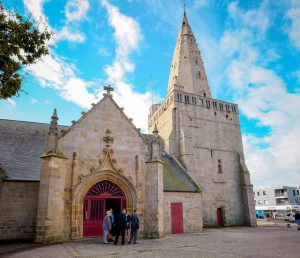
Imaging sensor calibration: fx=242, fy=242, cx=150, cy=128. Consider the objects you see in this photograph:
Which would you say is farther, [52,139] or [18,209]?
[18,209]

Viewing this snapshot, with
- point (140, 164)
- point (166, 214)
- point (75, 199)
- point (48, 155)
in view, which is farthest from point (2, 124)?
point (166, 214)

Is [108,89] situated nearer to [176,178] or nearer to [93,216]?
[93,216]

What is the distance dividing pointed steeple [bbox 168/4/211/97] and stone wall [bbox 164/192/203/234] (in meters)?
13.5

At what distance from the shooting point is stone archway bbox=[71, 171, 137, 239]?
12.8 m

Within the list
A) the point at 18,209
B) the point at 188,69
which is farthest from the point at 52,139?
the point at 188,69

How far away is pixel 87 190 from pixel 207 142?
18459 mm

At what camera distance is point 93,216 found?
13711 mm

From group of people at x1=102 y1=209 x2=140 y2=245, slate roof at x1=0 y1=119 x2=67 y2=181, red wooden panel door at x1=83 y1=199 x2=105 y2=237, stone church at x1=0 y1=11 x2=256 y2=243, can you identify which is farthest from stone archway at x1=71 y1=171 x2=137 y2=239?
slate roof at x1=0 y1=119 x2=67 y2=181

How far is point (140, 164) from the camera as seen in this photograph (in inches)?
593

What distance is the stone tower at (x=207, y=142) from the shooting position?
2683cm

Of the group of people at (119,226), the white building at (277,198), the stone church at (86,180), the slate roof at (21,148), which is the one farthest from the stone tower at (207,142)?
the white building at (277,198)

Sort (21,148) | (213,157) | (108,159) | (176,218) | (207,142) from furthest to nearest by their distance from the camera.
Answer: (207,142) < (213,157) < (176,218) < (21,148) < (108,159)

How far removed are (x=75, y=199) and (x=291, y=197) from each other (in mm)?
69135

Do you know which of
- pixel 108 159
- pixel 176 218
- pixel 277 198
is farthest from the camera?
pixel 277 198
